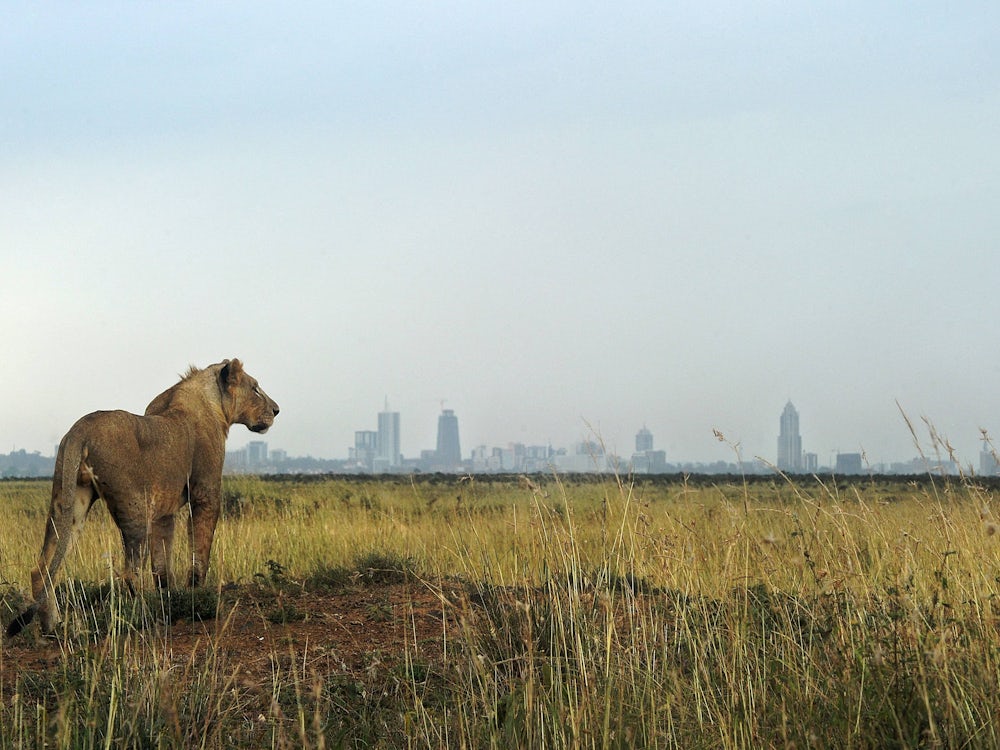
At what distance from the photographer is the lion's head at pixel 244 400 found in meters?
9.88

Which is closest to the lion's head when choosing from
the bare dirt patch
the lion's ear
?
the lion's ear

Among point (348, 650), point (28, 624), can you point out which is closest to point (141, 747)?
point (348, 650)

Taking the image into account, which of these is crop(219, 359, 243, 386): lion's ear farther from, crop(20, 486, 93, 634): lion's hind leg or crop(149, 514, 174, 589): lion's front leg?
crop(20, 486, 93, 634): lion's hind leg

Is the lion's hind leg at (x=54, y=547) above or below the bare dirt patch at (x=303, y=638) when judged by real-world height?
above

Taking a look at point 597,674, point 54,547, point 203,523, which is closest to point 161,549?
point 203,523

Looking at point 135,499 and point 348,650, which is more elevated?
point 135,499

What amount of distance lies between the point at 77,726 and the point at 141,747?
11.1 inches

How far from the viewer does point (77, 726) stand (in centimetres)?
434

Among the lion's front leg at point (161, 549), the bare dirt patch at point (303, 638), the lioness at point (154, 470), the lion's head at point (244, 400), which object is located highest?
the lion's head at point (244, 400)

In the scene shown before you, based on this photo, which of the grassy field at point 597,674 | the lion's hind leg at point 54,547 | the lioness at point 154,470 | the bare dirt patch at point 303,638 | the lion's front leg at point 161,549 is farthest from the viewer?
the lion's front leg at point 161,549

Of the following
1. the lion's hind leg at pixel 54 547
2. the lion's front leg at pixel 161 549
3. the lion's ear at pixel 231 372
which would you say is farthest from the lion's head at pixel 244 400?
the lion's hind leg at pixel 54 547

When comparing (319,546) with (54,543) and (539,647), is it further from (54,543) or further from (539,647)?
(539,647)

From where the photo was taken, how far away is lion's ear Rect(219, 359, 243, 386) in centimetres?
988

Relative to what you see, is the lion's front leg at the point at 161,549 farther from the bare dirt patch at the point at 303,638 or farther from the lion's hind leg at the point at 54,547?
the lion's hind leg at the point at 54,547
